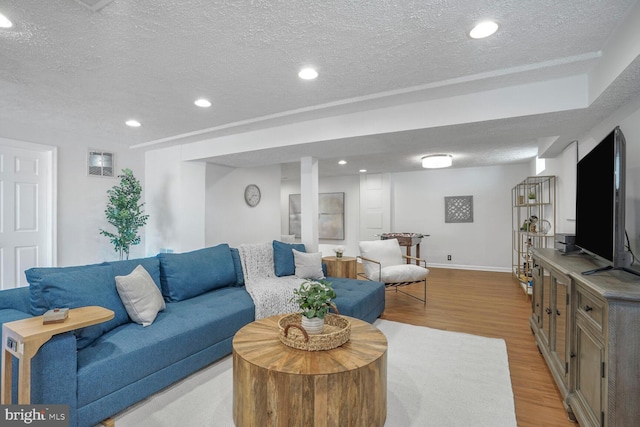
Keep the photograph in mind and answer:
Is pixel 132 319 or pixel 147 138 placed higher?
pixel 147 138

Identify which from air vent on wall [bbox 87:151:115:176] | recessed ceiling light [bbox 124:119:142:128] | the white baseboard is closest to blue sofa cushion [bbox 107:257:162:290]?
recessed ceiling light [bbox 124:119:142:128]

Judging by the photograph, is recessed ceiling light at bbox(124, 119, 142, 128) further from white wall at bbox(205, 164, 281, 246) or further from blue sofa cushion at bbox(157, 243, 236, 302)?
blue sofa cushion at bbox(157, 243, 236, 302)

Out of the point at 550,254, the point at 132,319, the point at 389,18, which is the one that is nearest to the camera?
the point at 389,18

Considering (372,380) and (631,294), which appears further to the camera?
(372,380)

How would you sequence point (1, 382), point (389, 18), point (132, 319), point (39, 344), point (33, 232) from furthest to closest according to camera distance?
point (33, 232) < point (132, 319) < point (389, 18) < point (1, 382) < point (39, 344)

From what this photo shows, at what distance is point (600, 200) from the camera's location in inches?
78.6

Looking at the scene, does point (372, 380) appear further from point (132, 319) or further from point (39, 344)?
point (132, 319)

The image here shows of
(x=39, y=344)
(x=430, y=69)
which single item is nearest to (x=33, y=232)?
(x=39, y=344)

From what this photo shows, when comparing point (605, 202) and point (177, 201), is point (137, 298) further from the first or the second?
point (605, 202)

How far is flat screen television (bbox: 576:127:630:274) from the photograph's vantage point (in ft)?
5.62

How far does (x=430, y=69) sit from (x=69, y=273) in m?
Answer: 2.96

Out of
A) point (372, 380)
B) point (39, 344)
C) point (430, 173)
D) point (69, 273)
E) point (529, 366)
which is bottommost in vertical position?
point (529, 366)

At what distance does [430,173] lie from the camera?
24.7 ft

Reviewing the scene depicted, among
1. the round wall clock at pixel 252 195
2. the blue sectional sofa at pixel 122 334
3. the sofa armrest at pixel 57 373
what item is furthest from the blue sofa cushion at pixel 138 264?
the round wall clock at pixel 252 195
